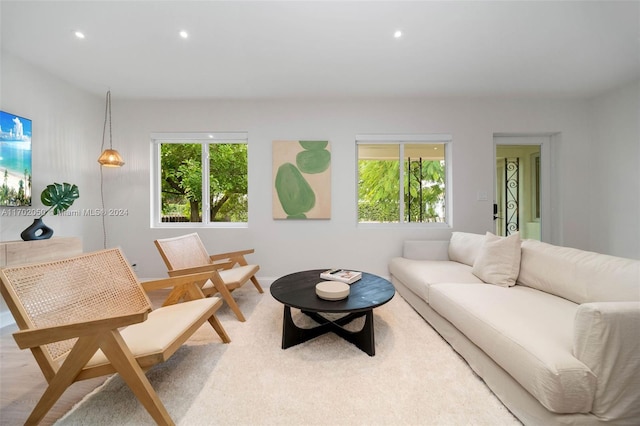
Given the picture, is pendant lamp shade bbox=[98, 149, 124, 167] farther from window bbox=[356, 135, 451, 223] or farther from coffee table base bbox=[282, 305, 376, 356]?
window bbox=[356, 135, 451, 223]

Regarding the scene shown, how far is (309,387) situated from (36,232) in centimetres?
311

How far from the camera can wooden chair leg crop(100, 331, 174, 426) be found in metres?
1.10

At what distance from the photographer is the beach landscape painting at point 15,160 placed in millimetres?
2301

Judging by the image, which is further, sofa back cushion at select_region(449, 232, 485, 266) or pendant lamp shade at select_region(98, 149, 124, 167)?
pendant lamp shade at select_region(98, 149, 124, 167)

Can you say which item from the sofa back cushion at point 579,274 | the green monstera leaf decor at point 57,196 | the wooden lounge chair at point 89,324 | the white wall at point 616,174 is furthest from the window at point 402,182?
the green monstera leaf decor at point 57,196

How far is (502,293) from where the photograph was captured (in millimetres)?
1817

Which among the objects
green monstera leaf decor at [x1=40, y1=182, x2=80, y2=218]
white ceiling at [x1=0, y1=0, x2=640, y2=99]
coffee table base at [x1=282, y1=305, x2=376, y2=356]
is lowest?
coffee table base at [x1=282, y1=305, x2=376, y2=356]

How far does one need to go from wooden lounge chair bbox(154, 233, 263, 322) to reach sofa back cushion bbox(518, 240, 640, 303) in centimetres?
248

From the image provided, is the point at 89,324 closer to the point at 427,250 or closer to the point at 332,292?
the point at 332,292

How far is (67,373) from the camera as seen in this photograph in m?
1.13

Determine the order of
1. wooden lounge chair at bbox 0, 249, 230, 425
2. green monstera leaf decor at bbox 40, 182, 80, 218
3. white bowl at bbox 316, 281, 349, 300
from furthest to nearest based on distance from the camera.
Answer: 1. green monstera leaf decor at bbox 40, 182, 80, 218
2. white bowl at bbox 316, 281, 349, 300
3. wooden lounge chair at bbox 0, 249, 230, 425

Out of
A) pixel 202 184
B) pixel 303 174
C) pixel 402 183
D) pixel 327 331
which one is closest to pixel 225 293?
pixel 327 331

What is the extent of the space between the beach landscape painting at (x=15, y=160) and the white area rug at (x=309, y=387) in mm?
2240

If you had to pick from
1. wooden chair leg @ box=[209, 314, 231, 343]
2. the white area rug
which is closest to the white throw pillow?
the white area rug
